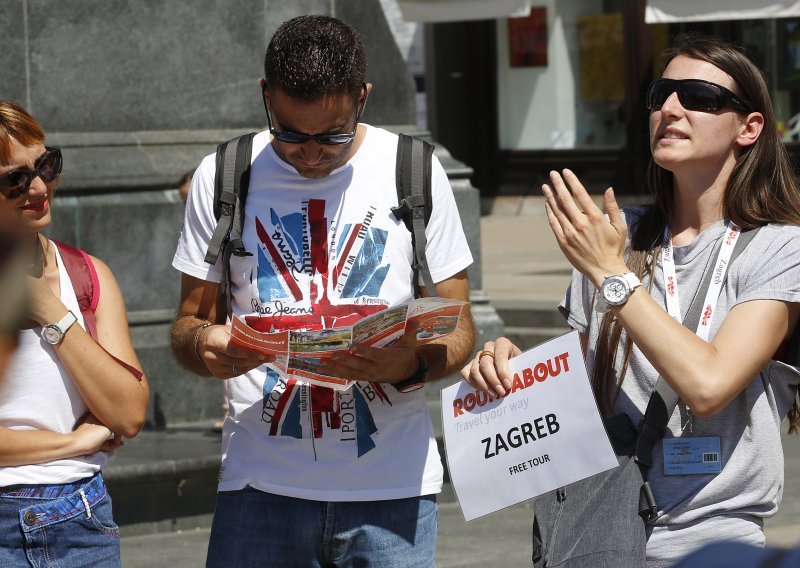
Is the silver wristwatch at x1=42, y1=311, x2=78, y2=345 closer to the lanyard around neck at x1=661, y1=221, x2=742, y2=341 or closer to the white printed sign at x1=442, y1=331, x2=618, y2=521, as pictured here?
A: the white printed sign at x1=442, y1=331, x2=618, y2=521

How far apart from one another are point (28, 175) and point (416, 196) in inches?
39.1

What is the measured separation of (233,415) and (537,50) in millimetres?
16856

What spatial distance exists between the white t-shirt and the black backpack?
0.07 ft

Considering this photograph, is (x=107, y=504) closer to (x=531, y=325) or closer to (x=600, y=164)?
(x=531, y=325)

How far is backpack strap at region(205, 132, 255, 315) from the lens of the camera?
3.37 metres

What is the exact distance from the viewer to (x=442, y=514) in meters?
7.03

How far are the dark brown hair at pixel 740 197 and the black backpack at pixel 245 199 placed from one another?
1.53 feet

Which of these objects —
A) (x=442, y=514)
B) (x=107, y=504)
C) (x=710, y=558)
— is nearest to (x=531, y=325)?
(x=442, y=514)

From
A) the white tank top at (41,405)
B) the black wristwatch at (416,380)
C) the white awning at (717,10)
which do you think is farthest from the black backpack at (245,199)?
the white awning at (717,10)

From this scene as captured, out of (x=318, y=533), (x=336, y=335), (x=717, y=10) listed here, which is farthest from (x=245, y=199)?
(x=717, y=10)

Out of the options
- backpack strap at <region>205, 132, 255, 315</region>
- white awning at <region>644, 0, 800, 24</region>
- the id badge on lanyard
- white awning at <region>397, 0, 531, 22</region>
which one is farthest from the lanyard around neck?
white awning at <region>397, 0, 531, 22</region>

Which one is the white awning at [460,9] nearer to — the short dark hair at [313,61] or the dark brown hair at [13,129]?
the dark brown hair at [13,129]

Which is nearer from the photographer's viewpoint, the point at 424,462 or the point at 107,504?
the point at 424,462

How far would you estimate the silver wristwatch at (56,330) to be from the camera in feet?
11.4
